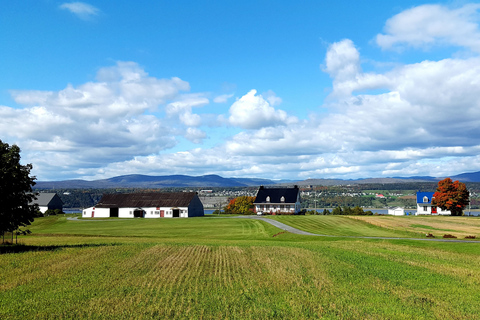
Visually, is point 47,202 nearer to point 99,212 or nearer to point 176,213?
point 99,212

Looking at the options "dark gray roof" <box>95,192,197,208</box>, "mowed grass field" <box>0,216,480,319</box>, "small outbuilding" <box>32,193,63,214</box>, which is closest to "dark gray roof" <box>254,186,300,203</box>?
"dark gray roof" <box>95,192,197,208</box>

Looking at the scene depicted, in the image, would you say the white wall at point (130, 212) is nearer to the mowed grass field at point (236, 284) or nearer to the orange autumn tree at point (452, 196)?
the orange autumn tree at point (452, 196)

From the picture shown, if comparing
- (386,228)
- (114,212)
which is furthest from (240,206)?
(386,228)

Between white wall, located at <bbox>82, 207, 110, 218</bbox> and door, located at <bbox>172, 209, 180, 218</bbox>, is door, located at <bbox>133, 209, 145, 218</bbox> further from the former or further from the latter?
door, located at <bbox>172, 209, 180, 218</bbox>

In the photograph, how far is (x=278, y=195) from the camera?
12469cm

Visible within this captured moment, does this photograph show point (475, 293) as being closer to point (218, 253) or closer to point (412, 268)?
point (412, 268)

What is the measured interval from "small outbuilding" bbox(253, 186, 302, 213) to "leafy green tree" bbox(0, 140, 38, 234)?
92.5 meters

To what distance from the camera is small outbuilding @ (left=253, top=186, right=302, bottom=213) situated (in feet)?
395

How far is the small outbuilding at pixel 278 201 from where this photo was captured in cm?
12032

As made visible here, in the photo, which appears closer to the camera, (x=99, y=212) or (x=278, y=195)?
(x=99, y=212)

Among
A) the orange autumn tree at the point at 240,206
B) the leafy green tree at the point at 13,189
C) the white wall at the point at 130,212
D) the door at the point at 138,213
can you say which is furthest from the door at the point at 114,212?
the leafy green tree at the point at 13,189

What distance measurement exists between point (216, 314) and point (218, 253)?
17058 mm

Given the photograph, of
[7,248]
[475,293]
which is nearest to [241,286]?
[475,293]

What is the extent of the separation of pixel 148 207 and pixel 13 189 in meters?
80.9
